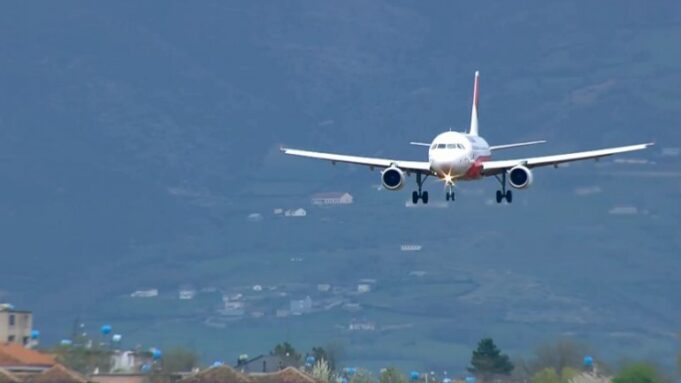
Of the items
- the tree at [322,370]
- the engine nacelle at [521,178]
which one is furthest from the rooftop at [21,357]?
the engine nacelle at [521,178]

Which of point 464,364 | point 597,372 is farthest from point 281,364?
point 464,364

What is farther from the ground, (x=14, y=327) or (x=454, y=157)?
(x=454, y=157)

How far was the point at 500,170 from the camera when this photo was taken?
89188mm

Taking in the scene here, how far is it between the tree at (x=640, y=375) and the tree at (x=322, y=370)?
1175 cm

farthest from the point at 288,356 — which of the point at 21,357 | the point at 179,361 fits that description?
the point at 21,357

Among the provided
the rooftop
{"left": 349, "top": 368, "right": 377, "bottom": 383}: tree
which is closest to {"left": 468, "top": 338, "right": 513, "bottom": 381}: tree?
{"left": 349, "top": 368, "right": 377, "bottom": 383}: tree

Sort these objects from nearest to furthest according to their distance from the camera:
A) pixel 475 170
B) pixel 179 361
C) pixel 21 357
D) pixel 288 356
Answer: pixel 475 170 → pixel 21 357 → pixel 179 361 → pixel 288 356

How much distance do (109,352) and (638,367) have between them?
21.0 metres

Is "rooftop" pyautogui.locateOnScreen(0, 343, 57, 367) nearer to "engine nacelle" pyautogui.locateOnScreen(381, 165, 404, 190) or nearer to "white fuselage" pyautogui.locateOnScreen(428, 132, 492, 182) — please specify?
"engine nacelle" pyautogui.locateOnScreen(381, 165, 404, 190)

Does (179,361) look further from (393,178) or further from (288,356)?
(288,356)

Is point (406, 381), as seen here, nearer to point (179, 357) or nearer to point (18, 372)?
point (179, 357)

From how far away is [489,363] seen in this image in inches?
4419

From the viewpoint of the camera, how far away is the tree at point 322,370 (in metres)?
102

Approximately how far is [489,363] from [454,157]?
27804 mm
